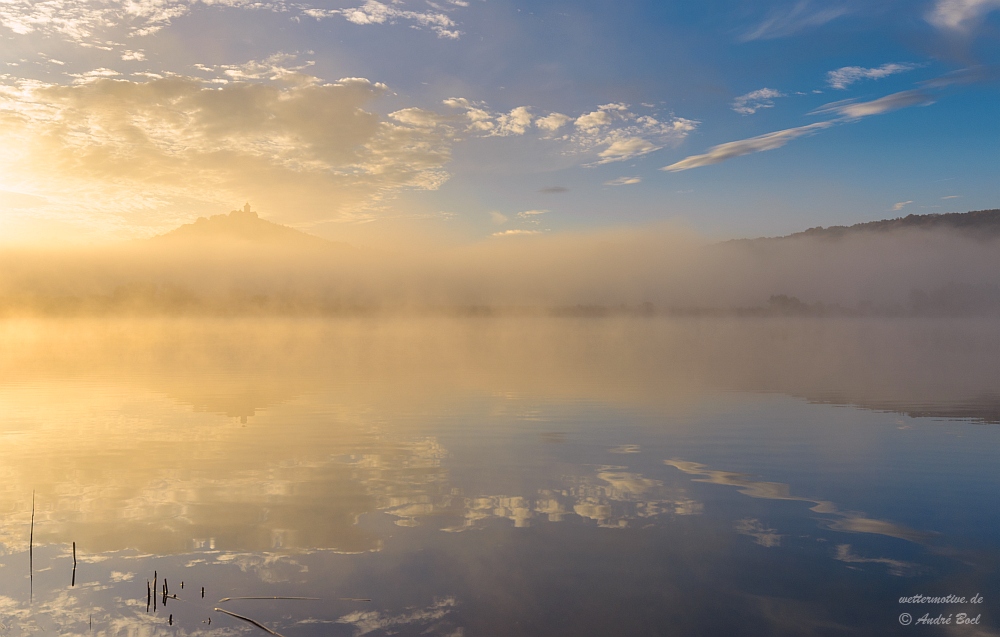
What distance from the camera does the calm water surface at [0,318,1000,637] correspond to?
38.5ft

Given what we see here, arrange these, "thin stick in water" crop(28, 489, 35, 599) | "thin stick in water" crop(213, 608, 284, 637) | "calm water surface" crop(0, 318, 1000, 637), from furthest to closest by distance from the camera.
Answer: "thin stick in water" crop(28, 489, 35, 599)
"calm water surface" crop(0, 318, 1000, 637)
"thin stick in water" crop(213, 608, 284, 637)

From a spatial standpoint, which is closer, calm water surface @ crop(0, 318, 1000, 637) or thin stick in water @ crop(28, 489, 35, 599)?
calm water surface @ crop(0, 318, 1000, 637)

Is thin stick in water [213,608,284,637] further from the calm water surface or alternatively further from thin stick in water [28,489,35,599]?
thin stick in water [28,489,35,599]

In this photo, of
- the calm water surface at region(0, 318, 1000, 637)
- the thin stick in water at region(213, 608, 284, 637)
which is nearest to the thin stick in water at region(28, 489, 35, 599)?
the calm water surface at region(0, 318, 1000, 637)

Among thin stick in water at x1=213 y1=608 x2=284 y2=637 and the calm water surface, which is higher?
the calm water surface

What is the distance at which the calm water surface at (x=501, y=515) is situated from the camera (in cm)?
1174

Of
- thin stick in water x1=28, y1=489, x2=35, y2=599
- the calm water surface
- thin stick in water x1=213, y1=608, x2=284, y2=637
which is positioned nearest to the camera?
thin stick in water x1=213, y1=608, x2=284, y2=637

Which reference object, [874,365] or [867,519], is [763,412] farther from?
[874,365]

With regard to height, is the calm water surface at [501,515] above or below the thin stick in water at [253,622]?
above

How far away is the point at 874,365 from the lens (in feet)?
203

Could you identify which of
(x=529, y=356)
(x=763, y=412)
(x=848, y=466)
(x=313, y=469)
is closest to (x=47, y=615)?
(x=313, y=469)

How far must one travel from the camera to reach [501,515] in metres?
16.9

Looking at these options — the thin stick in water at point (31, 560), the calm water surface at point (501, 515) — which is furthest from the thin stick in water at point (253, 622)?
the thin stick in water at point (31, 560)

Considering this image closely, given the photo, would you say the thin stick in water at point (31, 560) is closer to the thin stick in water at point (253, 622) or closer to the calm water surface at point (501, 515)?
the calm water surface at point (501, 515)
